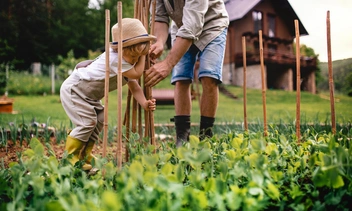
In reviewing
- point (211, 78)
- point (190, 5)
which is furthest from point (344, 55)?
point (190, 5)

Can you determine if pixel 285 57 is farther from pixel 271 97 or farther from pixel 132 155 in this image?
pixel 132 155

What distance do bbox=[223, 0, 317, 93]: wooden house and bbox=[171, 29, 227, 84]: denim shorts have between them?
13136 millimetres

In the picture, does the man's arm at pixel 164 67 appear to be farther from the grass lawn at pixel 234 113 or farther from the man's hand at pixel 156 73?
the grass lawn at pixel 234 113

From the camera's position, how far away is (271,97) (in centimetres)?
1168

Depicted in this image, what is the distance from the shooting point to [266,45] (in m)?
17.1

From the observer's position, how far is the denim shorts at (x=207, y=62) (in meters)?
2.28

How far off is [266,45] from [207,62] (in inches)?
618

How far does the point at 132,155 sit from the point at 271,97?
423 inches

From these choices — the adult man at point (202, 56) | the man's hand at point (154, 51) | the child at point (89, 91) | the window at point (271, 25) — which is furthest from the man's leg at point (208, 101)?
the window at point (271, 25)

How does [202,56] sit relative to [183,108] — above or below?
above

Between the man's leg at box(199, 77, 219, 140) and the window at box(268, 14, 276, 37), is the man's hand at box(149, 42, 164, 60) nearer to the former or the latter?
the man's leg at box(199, 77, 219, 140)

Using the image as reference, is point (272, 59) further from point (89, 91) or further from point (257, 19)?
point (89, 91)

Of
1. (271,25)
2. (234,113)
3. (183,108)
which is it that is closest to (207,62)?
(183,108)

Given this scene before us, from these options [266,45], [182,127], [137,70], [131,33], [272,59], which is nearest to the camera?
[131,33]
